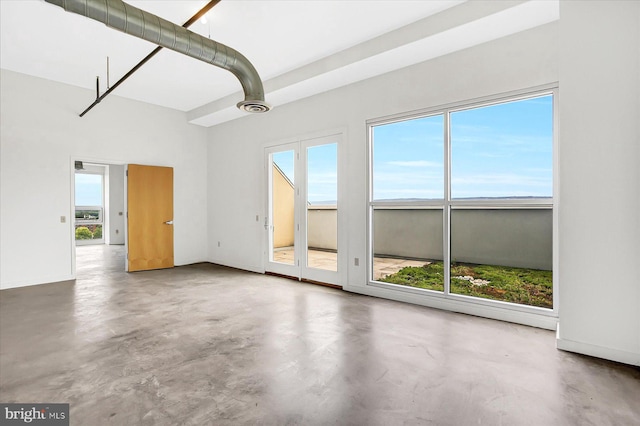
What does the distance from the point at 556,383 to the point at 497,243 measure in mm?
2640

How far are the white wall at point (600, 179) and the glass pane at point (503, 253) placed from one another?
54.6 inches

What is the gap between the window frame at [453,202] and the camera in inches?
131

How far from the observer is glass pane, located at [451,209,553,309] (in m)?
4.25

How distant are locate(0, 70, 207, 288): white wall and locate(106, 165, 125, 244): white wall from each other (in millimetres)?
5683

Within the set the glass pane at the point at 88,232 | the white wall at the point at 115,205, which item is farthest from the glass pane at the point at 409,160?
the glass pane at the point at 88,232

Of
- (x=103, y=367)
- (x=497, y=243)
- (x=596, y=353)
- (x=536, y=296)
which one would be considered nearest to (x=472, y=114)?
(x=497, y=243)

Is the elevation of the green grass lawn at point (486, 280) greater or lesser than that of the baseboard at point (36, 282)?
greater

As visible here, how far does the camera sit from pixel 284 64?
486 cm

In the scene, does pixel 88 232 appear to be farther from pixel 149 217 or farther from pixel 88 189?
pixel 149 217

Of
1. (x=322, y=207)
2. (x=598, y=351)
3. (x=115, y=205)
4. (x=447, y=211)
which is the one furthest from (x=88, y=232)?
(x=598, y=351)

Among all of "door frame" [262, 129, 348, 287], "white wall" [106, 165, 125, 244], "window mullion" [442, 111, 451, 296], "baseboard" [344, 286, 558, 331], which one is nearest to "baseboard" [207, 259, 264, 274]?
"door frame" [262, 129, 348, 287]

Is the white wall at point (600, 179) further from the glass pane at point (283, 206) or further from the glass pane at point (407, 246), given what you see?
the glass pane at point (283, 206)

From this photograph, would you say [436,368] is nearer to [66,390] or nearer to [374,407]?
[374,407]

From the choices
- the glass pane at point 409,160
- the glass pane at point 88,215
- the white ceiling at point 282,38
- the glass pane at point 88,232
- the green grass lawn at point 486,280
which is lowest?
the green grass lawn at point 486,280
